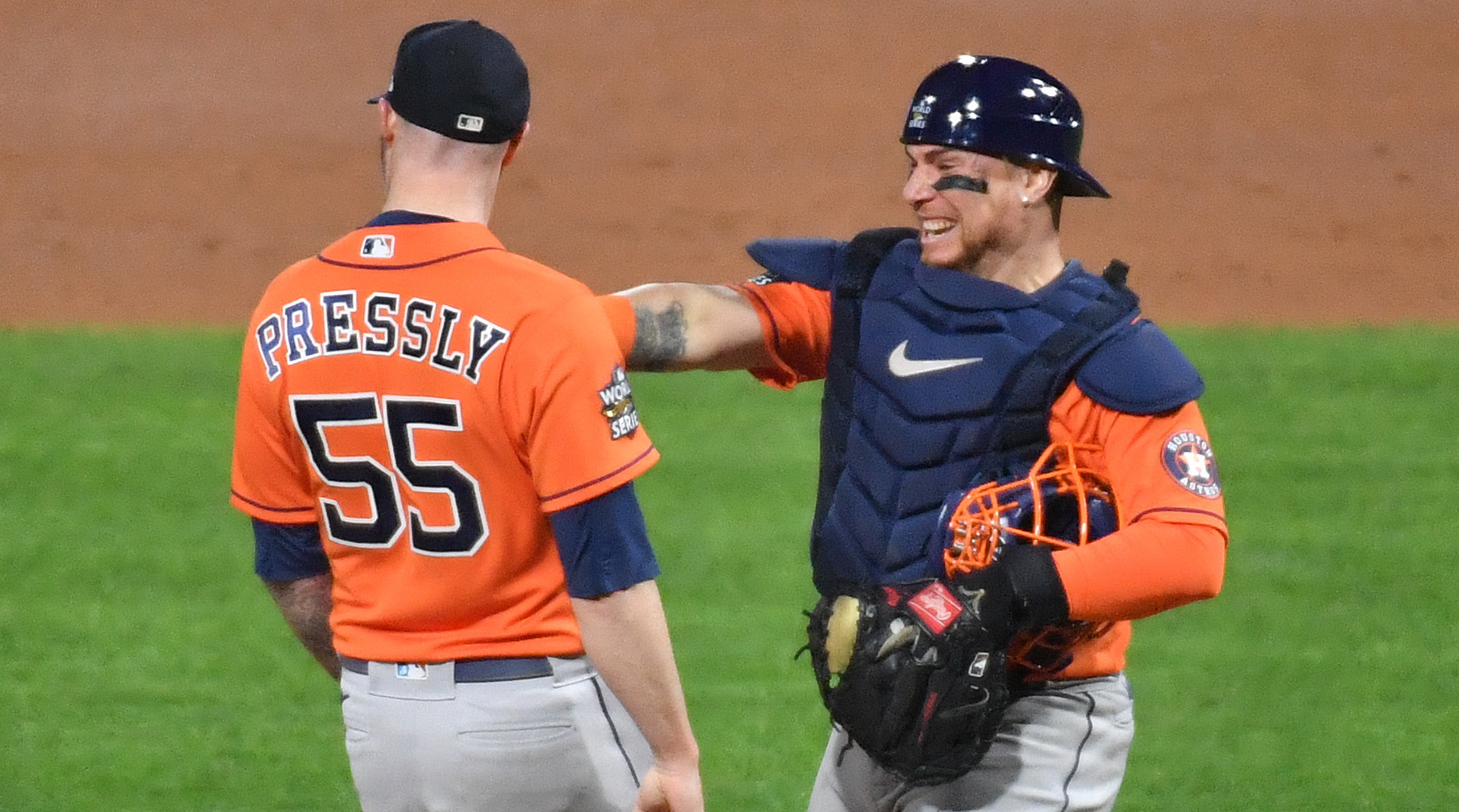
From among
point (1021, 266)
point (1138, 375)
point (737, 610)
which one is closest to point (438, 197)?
point (1021, 266)

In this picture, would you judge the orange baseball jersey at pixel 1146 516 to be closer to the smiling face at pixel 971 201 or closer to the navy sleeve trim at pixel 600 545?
the smiling face at pixel 971 201

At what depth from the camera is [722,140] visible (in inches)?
520

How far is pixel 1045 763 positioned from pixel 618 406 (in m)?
1.11

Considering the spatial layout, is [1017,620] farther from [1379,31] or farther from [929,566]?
[1379,31]

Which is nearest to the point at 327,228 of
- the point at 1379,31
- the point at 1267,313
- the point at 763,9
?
the point at 763,9

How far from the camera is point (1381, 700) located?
612 centimetres

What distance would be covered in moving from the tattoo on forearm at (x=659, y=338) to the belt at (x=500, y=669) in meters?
0.69

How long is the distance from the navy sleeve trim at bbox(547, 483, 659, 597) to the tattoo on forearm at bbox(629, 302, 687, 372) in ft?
1.97

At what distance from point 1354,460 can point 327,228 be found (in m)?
7.12

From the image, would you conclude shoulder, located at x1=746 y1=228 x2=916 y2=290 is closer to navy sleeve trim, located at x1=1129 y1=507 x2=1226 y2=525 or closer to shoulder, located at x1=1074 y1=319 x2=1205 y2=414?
shoulder, located at x1=1074 y1=319 x2=1205 y2=414

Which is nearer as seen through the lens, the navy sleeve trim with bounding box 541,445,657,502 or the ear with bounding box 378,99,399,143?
the navy sleeve trim with bounding box 541,445,657,502

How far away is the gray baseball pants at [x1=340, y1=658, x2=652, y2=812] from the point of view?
9.59ft

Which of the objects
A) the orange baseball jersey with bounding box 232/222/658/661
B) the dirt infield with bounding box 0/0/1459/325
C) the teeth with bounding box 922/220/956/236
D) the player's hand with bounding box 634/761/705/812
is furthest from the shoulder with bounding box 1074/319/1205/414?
the dirt infield with bounding box 0/0/1459/325

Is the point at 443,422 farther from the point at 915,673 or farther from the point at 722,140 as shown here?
the point at 722,140
